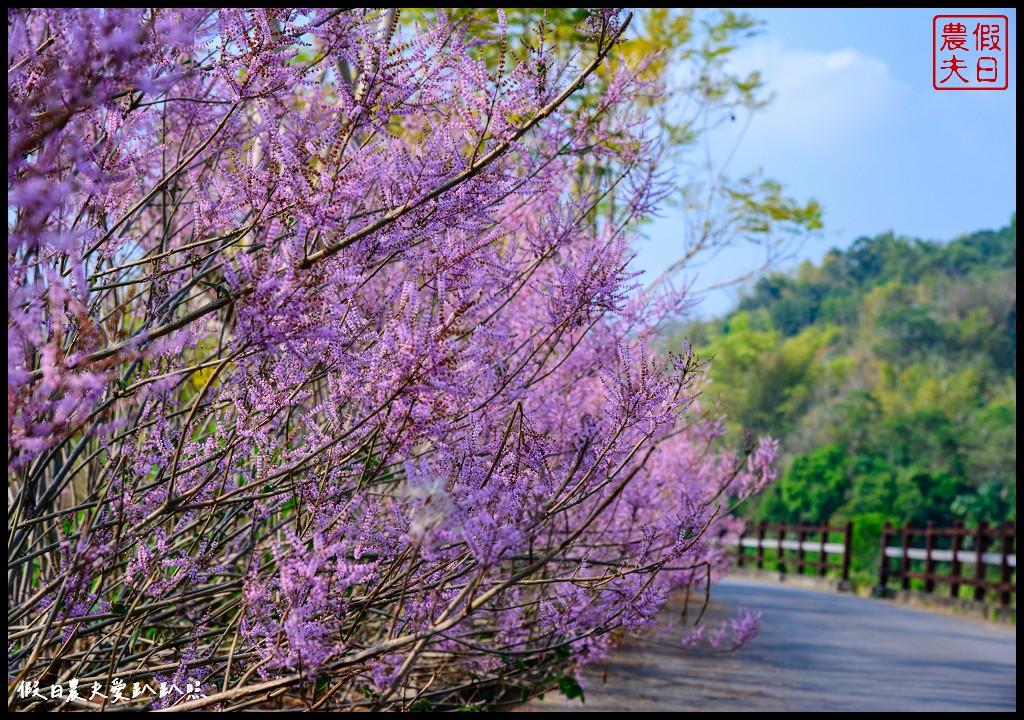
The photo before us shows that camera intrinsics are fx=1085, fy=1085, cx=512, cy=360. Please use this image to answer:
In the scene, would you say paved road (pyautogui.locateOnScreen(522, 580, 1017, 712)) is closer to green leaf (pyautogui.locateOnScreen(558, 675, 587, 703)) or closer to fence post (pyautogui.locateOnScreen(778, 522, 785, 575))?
green leaf (pyautogui.locateOnScreen(558, 675, 587, 703))

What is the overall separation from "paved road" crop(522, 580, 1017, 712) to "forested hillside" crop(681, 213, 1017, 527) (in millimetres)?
3281

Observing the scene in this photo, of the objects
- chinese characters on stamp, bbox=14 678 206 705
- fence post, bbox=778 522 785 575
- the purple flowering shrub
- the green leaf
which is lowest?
fence post, bbox=778 522 785 575

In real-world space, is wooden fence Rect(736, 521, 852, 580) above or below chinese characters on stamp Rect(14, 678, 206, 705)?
below

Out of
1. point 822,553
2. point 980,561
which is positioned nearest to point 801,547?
point 822,553

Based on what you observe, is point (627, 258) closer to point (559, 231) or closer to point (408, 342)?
point (559, 231)

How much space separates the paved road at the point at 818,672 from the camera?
7.11 metres

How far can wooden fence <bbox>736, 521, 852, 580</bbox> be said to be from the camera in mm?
26328

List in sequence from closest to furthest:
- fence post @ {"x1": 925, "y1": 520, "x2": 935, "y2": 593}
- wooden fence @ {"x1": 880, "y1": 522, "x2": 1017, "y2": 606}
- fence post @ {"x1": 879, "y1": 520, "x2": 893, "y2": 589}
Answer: wooden fence @ {"x1": 880, "y1": 522, "x2": 1017, "y2": 606} → fence post @ {"x1": 925, "y1": 520, "x2": 935, "y2": 593} → fence post @ {"x1": 879, "y1": 520, "x2": 893, "y2": 589}

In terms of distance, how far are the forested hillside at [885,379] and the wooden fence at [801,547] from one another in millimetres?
1063

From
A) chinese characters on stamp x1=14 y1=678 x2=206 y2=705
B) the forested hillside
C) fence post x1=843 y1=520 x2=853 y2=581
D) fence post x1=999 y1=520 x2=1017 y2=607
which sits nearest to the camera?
chinese characters on stamp x1=14 y1=678 x2=206 y2=705

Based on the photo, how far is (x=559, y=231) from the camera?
3.33m

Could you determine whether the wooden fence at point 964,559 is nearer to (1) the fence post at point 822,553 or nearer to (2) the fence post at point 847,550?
(2) the fence post at point 847,550

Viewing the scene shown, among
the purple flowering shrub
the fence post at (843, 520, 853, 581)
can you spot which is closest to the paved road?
the purple flowering shrub

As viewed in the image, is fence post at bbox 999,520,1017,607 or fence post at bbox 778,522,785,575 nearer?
fence post at bbox 999,520,1017,607
